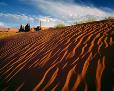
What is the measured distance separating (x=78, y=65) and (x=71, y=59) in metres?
0.57

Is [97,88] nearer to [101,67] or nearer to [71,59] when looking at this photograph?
[101,67]

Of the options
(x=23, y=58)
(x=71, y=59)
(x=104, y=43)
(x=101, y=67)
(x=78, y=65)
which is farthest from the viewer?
(x=23, y=58)

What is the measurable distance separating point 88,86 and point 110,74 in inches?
22.4

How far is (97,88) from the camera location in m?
3.84

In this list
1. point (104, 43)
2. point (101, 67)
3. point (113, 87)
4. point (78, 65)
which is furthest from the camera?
point (104, 43)

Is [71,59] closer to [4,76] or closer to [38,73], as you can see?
[38,73]

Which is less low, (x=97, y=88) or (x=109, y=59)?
(x=109, y=59)

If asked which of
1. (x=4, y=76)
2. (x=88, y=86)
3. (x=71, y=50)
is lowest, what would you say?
(x=4, y=76)

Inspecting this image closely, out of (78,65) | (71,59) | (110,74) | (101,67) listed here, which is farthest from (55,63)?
(110,74)

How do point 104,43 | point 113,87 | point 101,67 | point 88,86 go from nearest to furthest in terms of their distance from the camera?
1. point 113,87
2. point 88,86
3. point 101,67
4. point 104,43

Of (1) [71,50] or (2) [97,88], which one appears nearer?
(2) [97,88]

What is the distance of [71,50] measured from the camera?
20.6 feet

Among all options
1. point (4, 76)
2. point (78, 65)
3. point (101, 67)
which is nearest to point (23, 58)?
point (4, 76)

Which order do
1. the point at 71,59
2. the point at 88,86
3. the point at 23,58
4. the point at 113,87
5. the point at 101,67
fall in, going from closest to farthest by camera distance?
the point at 113,87, the point at 88,86, the point at 101,67, the point at 71,59, the point at 23,58
